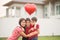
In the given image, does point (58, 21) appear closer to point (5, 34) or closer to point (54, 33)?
point (54, 33)

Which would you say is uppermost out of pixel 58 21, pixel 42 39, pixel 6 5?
pixel 6 5

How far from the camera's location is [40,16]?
18188mm

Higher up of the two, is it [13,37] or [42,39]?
[13,37]

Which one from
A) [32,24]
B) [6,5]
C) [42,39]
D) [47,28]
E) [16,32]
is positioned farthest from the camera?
[6,5]

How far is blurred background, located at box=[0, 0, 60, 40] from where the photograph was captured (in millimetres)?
12219

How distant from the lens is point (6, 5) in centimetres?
1923

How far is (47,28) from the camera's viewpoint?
13031 mm

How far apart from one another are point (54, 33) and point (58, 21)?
905 mm

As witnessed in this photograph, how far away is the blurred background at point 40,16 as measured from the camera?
1222cm

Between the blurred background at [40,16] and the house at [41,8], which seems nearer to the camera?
the blurred background at [40,16]

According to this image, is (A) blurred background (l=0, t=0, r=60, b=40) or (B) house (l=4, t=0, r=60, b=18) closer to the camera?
(A) blurred background (l=0, t=0, r=60, b=40)

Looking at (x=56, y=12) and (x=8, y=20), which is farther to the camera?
(x=56, y=12)

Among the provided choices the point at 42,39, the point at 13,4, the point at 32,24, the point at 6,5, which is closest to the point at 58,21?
the point at 42,39

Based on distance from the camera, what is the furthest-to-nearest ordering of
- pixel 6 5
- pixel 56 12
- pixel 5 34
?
pixel 6 5, pixel 56 12, pixel 5 34
